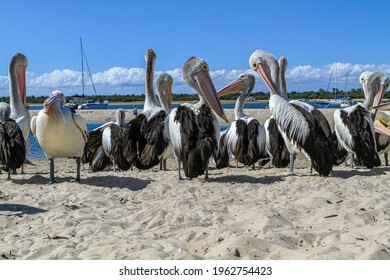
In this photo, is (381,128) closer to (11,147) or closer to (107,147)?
(107,147)

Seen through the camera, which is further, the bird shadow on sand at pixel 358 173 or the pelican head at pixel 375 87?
the pelican head at pixel 375 87

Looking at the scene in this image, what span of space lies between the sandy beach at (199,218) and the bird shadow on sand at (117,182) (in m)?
0.01

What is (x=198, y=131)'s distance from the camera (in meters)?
6.74

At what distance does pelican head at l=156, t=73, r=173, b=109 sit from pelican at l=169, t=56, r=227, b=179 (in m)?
2.47

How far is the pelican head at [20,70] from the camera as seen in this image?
29.2 feet

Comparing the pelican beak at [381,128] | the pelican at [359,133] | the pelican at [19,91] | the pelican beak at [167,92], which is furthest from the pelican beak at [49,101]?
the pelican beak at [381,128]

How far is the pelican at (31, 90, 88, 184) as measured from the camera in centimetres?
653

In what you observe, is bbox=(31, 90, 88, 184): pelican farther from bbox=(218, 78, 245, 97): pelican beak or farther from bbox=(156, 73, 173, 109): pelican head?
bbox=(218, 78, 245, 97): pelican beak

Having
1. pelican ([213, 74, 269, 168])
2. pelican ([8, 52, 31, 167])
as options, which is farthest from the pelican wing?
pelican ([213, 74, 269, 168])

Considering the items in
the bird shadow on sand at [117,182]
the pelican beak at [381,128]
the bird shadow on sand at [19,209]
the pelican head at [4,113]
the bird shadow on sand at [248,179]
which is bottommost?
the bird shadow on sand at [117,182]

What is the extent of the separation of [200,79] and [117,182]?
1956 mm

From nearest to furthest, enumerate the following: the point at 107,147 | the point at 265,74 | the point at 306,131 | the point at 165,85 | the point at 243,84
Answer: the point at 306,131
the point at 265,74
the point at 107,147
the point at 165,85
the point at 243,84

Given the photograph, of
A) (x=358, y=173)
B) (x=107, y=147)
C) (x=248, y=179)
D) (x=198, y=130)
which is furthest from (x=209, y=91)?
Result: (x=107, y=147)

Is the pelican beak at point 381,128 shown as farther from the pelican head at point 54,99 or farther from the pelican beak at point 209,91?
the pelican head at point 54,99
